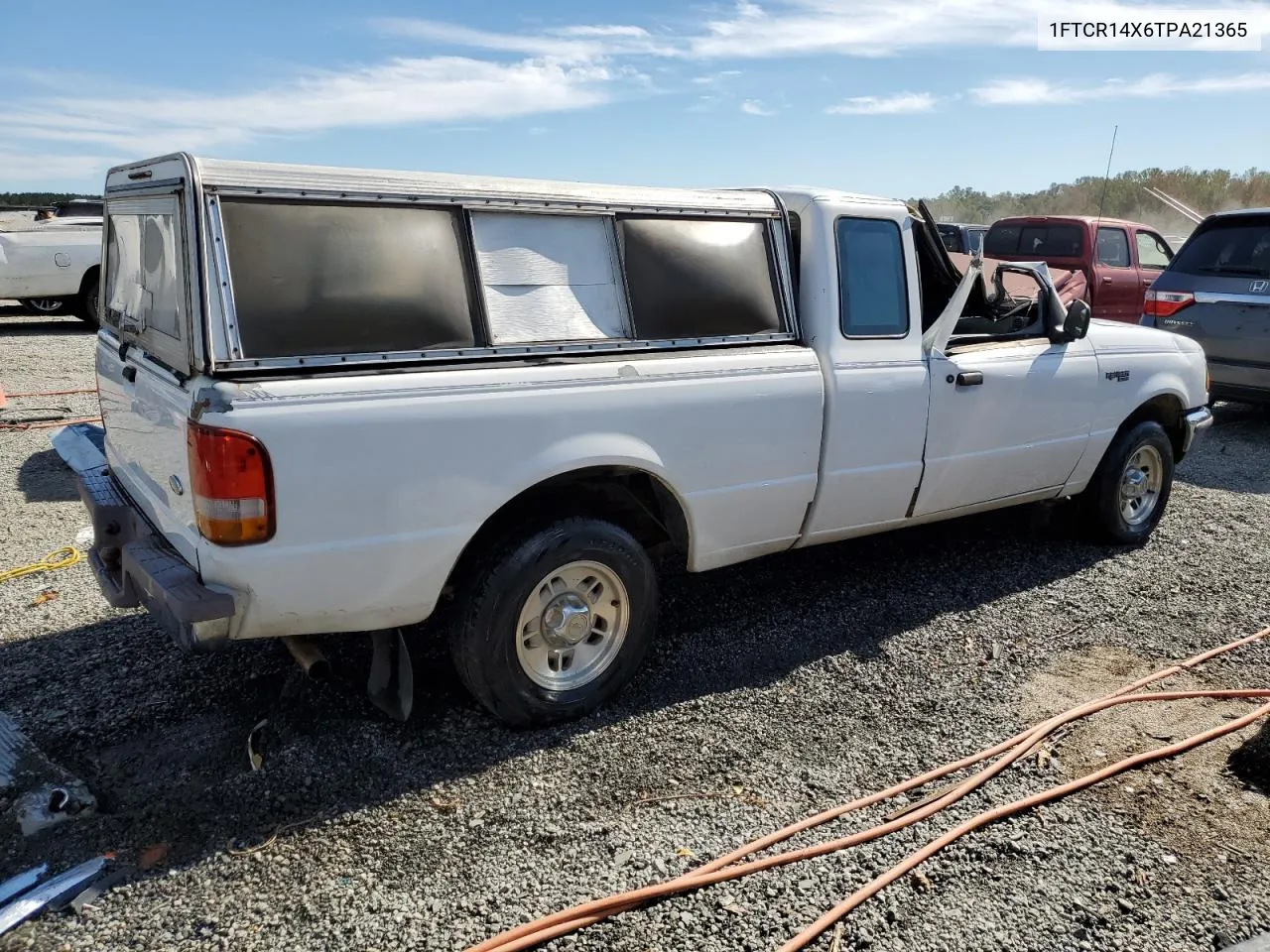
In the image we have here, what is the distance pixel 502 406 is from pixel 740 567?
7.75ft

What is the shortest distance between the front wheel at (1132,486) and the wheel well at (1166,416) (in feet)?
0.26

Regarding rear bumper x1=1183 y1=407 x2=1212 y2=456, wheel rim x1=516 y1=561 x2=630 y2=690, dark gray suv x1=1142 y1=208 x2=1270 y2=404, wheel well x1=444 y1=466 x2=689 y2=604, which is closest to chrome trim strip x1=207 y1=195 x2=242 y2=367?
wheel well x1=444 y1=466 x2=689 y2=604

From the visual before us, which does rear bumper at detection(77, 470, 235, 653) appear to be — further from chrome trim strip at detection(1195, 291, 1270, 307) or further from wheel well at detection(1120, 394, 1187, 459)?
chrome trim strip at detection(1195, 291, 1270, 307)

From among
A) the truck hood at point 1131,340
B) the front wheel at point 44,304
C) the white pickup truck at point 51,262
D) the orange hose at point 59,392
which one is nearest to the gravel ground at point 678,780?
the truck hood at point 1131,340

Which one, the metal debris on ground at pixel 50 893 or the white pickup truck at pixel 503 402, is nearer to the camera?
the metal debris on ground at pixel 50 893

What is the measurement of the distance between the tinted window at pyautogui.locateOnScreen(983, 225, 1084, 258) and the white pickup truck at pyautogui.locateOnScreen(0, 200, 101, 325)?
11.9 meters

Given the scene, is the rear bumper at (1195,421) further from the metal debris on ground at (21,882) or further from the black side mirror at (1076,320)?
the metal debris on ground at (21,882)

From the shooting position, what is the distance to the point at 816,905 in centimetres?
274

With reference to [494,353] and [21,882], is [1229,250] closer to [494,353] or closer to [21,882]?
[494,353]

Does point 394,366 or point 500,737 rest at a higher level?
point 394,366

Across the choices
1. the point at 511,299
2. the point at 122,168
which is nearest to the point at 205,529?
the point at 511,299

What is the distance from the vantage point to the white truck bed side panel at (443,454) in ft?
9.37

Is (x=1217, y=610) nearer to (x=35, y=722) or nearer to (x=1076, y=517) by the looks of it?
(x=1076, y=517)

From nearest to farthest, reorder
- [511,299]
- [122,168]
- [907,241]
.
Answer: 1. [511,299]
2. [122,168]
3. [907,241]
